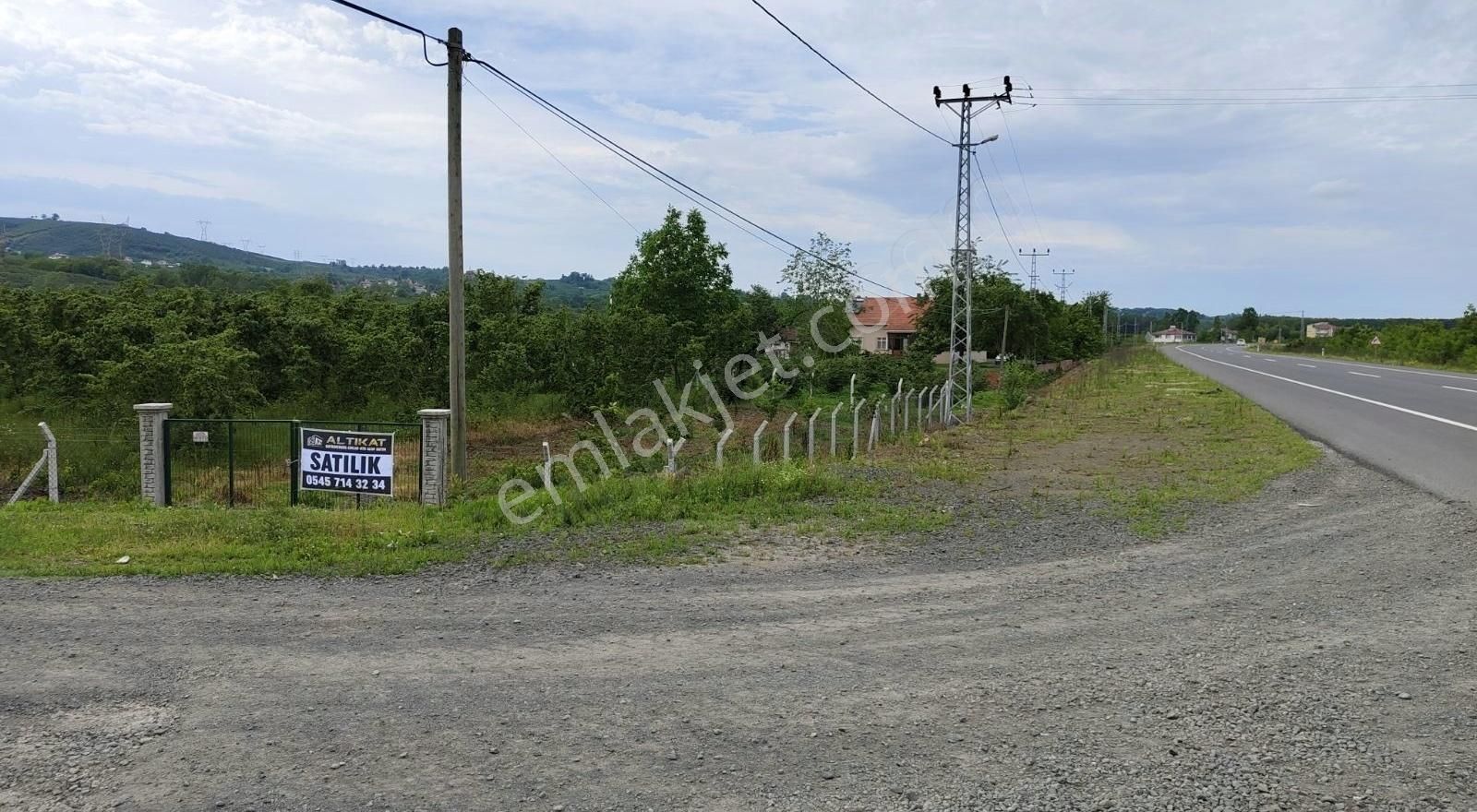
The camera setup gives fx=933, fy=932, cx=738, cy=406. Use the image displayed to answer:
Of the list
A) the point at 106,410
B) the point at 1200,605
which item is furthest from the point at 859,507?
the point at 106,410

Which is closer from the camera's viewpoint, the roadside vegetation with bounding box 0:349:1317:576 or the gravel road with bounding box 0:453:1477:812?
the gravel road with bounding box 0:453:1477:812

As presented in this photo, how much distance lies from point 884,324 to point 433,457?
7758 centimetres

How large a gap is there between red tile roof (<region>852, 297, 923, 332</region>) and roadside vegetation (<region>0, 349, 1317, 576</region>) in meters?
67.9

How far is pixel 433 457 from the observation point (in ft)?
44.6

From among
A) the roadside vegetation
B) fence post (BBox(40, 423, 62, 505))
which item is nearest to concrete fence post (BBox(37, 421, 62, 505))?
fence post (BBox(40, 423, 62, 505))

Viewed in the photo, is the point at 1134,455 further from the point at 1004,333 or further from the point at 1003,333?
the point at 1003,333

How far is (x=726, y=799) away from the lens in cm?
429

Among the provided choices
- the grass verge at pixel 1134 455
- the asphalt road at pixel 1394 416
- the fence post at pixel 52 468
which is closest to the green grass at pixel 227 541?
the fence post at pixel 52 468

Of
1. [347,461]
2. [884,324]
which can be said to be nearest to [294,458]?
[347,461]

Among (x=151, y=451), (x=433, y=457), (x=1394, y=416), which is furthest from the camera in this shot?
(x=1394, y=416)

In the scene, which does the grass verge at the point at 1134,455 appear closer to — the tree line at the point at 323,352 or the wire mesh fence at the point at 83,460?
the tree line at the point at 323,352

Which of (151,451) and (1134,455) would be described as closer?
(151,451)

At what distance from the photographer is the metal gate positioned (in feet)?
45.8

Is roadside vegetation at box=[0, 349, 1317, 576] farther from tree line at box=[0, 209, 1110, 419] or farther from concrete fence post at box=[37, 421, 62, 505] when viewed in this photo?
tree line at box=[0, 209, 1110, 419]
